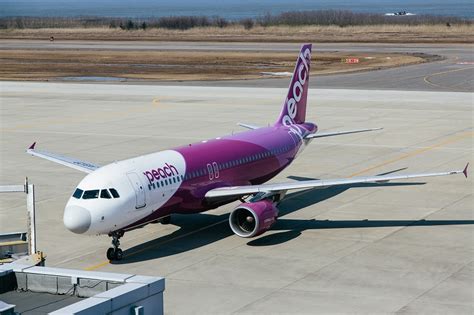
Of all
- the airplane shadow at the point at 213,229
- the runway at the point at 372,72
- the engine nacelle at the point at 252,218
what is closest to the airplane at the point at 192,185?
the engine nacelle at the point at 252,218

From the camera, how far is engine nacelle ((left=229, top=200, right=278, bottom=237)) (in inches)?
1442

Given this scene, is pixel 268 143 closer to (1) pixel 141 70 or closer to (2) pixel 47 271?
(2) pixel 47 271

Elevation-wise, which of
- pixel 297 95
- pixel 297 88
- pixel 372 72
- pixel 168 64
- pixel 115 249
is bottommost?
pixel 115 249

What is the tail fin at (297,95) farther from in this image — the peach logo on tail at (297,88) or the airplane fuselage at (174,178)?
the airplane fuselage at (174,178)

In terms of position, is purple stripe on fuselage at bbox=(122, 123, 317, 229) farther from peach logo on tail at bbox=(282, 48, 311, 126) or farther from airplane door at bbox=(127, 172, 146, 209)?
airplane door at bbox=(127, 172, 146, 209)

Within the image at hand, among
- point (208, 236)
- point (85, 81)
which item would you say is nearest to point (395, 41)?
point (85, 81)

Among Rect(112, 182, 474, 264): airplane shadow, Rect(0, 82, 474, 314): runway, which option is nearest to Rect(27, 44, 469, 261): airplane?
Rect(112, 182, 474, 264): airplane shadow

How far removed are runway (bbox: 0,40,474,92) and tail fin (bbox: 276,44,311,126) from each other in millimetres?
47054

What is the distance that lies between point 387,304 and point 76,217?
11.4 m

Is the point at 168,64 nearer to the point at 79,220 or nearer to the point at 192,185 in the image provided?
the point at 192,185

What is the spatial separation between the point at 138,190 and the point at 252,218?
16.5ft

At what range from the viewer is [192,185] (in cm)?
3775

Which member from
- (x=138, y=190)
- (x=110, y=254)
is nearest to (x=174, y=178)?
(x=138, y=190)

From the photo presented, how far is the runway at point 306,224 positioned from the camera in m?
30.8
